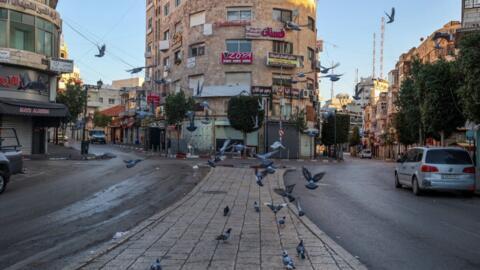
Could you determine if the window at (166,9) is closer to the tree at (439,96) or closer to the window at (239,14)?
the window at (239,14)

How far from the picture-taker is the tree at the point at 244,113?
46625 millimetres

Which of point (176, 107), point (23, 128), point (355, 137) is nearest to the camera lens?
point (23, 128)

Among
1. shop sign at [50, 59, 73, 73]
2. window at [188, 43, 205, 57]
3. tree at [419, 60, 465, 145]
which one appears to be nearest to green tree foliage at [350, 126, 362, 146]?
window at [188, 43, 205, 57]

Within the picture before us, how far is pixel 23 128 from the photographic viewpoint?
3262 centimetres

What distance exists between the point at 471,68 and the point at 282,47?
113 feet

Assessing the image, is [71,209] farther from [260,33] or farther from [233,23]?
[233,23]

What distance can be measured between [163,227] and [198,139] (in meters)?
44.1

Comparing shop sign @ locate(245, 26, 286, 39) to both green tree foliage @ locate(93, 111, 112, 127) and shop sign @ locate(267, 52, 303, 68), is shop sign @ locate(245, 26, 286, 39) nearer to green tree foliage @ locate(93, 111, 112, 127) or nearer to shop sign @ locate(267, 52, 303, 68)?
shop sign @ locate(267, 52, 303, 68)

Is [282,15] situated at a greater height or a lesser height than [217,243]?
greater

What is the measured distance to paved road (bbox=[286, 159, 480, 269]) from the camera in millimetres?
7129

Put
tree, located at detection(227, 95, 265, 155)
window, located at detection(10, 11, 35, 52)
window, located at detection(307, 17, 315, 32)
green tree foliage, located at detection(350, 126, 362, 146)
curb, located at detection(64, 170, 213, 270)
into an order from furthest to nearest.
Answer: green tree foliage, located at detection(350, 126, 362, 146) < window, located at detection(307, 17, 315, 32) < tree, located at detection(227, 95, 265, 155) < window, located at detection(10, 11, 35, 52) < curb, located at detection(64, 170, 213, 270)

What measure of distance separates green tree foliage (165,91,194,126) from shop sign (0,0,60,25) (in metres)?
13.0

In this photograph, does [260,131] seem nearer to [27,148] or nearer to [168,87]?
[168,87]

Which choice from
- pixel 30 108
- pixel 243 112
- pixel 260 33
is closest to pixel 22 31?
pixel 30 108
